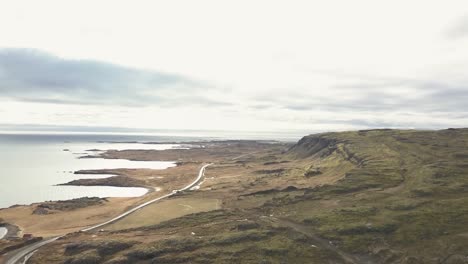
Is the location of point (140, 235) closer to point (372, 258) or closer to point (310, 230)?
point (310, 230)

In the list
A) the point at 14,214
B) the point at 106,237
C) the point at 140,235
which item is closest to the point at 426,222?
the point at 140,235

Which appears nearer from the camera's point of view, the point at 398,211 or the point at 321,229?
the point at 321,229

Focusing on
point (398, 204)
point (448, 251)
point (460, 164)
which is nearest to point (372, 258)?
point (448, 251)

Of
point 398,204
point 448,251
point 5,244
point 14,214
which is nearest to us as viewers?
point 448,251

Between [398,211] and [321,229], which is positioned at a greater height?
[398,211]

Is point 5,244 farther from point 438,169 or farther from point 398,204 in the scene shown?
point 438,169

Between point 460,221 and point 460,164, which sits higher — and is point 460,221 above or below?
below

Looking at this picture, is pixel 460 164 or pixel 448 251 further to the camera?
pixel 460 164

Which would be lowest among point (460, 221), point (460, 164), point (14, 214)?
point (14, 214)

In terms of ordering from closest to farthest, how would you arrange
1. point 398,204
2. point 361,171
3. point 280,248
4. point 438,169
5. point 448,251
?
1. point 448,251
2. point 280,248
3. point 398,204
4. point 438,169
5. point 361,171
